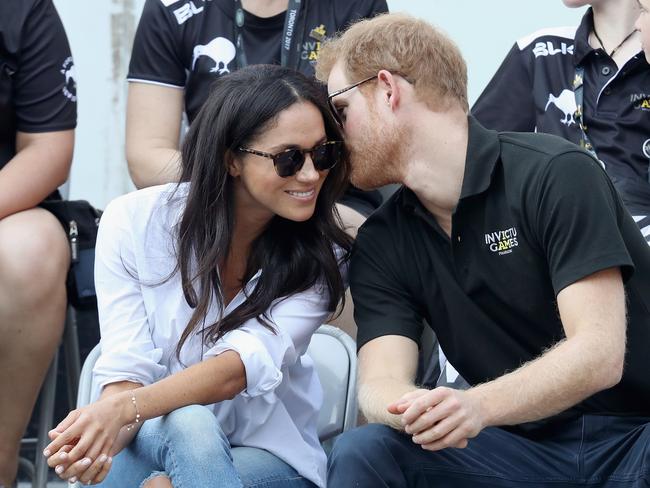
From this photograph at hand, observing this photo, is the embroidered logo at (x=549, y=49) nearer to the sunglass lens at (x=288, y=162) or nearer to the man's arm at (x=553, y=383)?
the sunglass lens at (x=288, y=162)

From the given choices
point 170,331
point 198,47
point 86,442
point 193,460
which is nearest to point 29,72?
point 198,47

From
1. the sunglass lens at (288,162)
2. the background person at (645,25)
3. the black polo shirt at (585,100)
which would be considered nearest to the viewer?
the sunglass lens at (288,162)

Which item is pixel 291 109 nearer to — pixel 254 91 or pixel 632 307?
pixel 254 91

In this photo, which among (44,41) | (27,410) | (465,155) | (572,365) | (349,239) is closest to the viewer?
(572,365)

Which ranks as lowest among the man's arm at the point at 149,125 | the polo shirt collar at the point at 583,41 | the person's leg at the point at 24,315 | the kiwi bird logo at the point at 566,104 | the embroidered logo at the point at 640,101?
the person's leg at the point at 24,315

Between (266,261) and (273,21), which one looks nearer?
(266,261)

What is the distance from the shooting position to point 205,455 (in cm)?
246

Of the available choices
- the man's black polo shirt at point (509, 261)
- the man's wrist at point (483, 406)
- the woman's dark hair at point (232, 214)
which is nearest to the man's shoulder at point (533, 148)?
the man's black polo shirt at point (509, 261)

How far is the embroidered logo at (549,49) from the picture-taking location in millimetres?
Answer: 3785

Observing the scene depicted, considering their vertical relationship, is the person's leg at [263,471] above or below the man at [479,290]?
below

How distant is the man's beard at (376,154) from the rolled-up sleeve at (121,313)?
23.3 inches

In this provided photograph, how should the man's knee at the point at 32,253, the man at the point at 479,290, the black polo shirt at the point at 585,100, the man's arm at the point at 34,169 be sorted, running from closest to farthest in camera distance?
the man at the point at 479,290 → the man's knee at the point at 32,253 → the man's arm at the point at 34,169 → the black polo shirt at the point at 585,100

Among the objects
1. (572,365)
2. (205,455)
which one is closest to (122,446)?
(205,455)

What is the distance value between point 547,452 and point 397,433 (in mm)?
360
